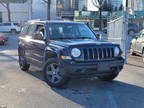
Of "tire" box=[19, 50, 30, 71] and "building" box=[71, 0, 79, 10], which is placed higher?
"building" box=[71, 0, 79, 10]

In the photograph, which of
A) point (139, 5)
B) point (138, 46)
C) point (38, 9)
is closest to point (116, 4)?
point (139, 5)

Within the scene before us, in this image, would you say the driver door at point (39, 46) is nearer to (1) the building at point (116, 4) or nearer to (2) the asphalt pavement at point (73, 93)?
(2) the asphalt pavement at point (73, 93)

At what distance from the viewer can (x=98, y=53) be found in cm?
567

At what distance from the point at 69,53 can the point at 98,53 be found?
0.81 metres

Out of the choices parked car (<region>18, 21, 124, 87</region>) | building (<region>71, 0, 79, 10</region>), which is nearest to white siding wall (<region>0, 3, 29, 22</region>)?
building (<region>71, 0, 79, 10</region>)

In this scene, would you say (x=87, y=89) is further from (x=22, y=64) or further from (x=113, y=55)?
(x=22, y=64)

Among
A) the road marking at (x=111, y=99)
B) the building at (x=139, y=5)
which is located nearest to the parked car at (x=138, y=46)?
the road marking at (x=111, y=99)

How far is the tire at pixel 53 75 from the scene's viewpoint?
5.80 meters

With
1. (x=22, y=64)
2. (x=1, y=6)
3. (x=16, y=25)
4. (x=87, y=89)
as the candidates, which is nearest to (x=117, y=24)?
(x=22, y=64)

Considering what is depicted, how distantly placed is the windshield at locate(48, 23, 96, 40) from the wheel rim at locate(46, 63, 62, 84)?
934mm

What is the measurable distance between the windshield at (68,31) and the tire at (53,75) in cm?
88

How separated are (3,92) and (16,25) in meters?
27.2

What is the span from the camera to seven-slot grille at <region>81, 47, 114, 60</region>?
552cm

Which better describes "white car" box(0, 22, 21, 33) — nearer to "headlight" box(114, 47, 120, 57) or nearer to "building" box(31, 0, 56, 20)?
"building" box(31, 0, 56, 20)
